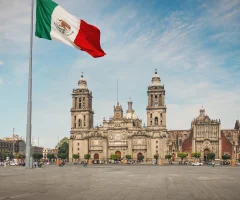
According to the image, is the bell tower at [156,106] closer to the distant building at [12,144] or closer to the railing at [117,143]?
the railing at [117,143]

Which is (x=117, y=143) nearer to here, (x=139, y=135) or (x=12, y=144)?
(x=139, y=135)

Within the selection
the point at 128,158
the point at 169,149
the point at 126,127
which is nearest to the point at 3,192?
the point at 128,158

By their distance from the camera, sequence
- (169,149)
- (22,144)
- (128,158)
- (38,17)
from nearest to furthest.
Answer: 1. (38,17)
2. (128,158)
3. (169,149)
4. (22,144)

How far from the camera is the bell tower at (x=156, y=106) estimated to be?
106 metres

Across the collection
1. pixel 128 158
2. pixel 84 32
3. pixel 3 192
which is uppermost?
pixel 84 32

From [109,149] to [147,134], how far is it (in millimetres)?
12693

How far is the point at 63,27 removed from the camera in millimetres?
18281

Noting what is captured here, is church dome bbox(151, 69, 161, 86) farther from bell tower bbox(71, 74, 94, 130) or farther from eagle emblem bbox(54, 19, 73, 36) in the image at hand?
eagle emblem bbox(54, 19, 73, 36)

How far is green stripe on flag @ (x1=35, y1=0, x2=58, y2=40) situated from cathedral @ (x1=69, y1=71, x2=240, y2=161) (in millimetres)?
88948

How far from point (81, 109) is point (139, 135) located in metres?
20.4

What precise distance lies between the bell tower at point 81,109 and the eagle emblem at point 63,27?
93285 mm

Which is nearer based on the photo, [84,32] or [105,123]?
[84,32]

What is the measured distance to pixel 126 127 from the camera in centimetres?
10781

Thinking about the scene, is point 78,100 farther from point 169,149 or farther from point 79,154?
point 169,149
